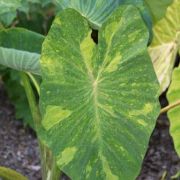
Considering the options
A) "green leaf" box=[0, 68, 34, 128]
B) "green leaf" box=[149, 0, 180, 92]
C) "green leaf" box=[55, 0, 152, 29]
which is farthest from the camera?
"green leaf" box=[0, 68, 34, 128]

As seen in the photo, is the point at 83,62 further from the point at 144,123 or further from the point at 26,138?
the point at 26,138

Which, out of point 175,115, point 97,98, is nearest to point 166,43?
point 175,115

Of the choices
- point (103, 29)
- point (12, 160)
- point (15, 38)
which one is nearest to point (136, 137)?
point (103, 29)

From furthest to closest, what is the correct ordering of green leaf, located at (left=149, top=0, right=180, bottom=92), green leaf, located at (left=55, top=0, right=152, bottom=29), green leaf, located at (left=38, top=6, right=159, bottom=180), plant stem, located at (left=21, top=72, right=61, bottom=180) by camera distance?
green leaf, located at (left=149, top=0, right=180, bottom=92) < plant stem, located at (left=21, top=72, right=61, bottom=180) < green leaf, located at (left=55, top=0, right=152, bottom=29) < green leaf, located at (left=38, top=6, right=159, bottom=180)

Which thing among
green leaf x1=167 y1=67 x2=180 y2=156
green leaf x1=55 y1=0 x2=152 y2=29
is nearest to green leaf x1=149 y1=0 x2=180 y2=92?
green leaf x1=167 y1=67 x2=180 y2=156

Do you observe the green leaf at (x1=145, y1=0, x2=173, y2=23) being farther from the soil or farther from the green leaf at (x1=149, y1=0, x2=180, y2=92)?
the soil

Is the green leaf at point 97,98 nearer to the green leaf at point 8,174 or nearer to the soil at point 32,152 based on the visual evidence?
the green leaf at point 8,174

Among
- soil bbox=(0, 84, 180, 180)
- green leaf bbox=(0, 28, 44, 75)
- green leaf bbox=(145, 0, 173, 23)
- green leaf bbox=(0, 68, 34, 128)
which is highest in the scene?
green leaf bbox=(0, 28, 44, 75)

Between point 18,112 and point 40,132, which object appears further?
point 18,112

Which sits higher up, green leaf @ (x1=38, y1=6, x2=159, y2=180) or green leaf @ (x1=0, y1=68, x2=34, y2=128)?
green leaf @ (x1=38, y1=6, x2=159, y2=180)
